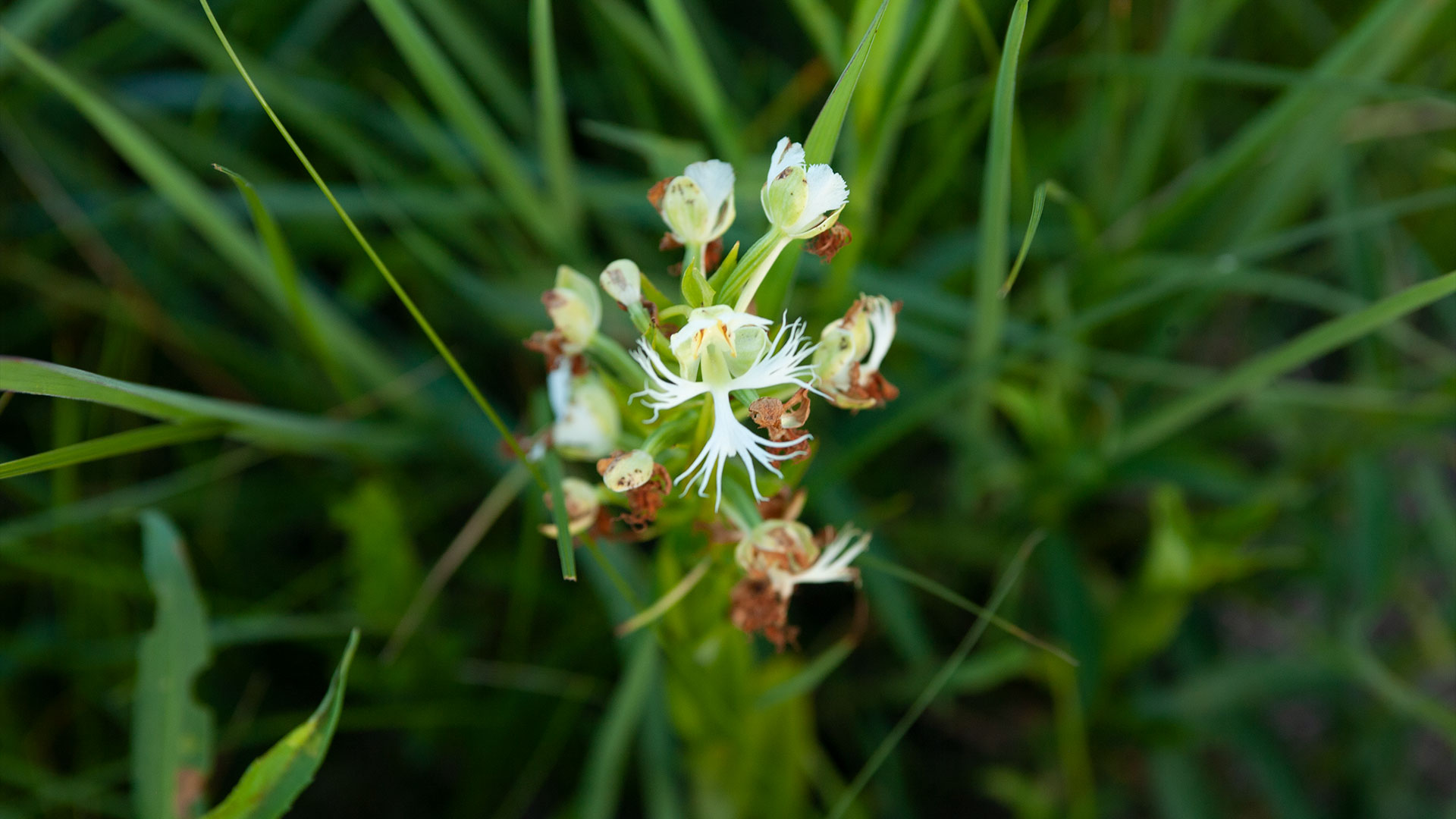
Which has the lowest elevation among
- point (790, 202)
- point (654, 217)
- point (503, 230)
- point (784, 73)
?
point (790, 202)

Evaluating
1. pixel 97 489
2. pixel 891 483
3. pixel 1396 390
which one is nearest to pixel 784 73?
pixel 891 483

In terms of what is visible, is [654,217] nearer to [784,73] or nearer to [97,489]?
[784,73]

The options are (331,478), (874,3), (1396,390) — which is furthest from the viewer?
(331,478)

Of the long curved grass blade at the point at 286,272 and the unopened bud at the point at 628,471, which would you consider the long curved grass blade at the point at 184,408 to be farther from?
the unopened bud at the point at 628,471

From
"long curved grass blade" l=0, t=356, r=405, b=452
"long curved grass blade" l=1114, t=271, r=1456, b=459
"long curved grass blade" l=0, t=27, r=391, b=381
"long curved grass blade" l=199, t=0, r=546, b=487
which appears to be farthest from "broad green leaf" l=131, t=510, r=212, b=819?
"long curved grass blade" l=1114, t=271, r=1456, b=459

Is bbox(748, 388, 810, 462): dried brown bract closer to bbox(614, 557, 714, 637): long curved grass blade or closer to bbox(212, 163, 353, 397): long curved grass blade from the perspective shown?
bbox(614, 557, 714, 637): long curved grass blade

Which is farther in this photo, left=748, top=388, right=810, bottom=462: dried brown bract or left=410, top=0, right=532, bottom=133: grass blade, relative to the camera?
left=410, top=0, right=532, bottom=133: grass blade

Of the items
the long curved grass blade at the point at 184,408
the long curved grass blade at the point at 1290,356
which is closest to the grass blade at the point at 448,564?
the long curved grass blade at the point at 184,408
